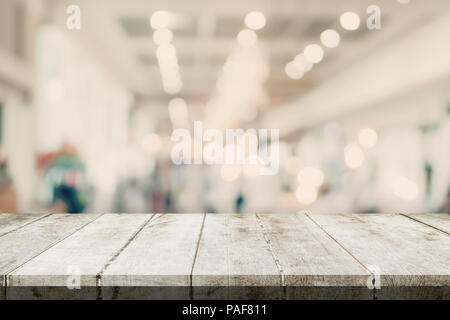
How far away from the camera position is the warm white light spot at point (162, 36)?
2.77 meters

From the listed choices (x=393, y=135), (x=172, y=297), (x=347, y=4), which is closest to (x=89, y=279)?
(x=172, y=297)

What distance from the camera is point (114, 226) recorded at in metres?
1.05

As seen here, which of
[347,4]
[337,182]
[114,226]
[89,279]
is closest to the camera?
[89,279]

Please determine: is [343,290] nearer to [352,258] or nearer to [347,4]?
[352,258]

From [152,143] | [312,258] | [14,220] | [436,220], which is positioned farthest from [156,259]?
[152,143]

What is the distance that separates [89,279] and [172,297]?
130mm

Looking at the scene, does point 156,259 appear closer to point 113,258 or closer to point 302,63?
point 113,258

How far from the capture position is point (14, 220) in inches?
45.4

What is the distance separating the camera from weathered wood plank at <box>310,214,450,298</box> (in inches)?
26.3

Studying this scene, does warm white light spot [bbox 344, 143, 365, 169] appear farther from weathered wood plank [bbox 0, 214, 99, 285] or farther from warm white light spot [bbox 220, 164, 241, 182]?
weathered wood plank [bbox 0, 214, 99, 285]

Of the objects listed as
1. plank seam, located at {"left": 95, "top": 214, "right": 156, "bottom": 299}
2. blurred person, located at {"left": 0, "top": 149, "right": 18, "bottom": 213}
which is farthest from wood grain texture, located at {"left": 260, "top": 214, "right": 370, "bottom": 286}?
blurred person, located at {"left": 0, "top": 149, "right": 18, "bottom": 213}

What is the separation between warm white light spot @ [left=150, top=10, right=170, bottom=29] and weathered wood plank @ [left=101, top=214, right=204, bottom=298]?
201cm

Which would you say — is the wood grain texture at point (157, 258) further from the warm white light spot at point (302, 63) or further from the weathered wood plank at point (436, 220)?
the warm white light spot at point (302, 63)

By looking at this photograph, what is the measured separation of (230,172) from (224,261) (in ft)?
6.67
